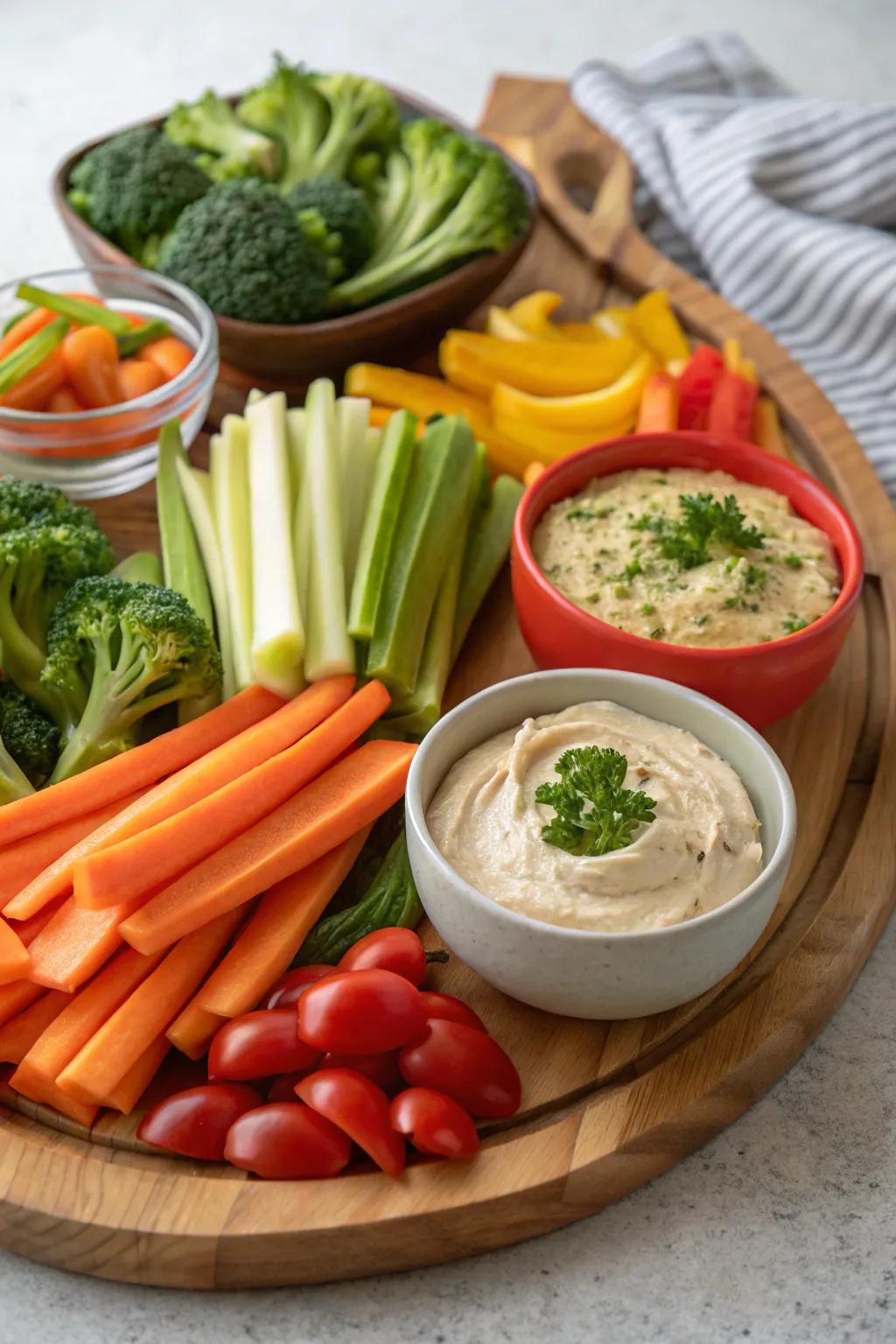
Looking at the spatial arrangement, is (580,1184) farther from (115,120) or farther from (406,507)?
(115,120)

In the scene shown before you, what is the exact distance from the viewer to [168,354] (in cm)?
372

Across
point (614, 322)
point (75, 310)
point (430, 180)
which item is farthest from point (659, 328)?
point (75, 310)

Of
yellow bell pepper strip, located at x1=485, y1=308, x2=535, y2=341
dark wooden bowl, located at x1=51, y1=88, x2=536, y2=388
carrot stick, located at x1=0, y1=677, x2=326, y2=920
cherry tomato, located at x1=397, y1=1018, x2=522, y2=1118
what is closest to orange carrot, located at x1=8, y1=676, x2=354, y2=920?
carrot stick, located at x1=0, y1=677, x2=326, y2=920

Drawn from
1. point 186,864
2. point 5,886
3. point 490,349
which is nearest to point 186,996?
point 186,864

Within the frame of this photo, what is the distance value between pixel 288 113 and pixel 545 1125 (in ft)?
10.7

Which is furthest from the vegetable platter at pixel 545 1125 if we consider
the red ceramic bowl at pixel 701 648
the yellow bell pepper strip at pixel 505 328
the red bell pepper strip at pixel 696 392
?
the yellow bell pepper strip at pixel 505 328

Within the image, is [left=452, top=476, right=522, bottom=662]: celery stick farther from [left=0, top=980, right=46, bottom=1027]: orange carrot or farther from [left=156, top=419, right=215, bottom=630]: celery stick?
[left=0, top=980, right=46, bottom=1027]: orange carrot

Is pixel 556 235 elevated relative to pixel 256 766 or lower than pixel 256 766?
elevated

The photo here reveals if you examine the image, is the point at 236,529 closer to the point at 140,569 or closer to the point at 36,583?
the point at 140,569

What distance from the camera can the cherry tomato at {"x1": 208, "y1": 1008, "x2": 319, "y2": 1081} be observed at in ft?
7.78

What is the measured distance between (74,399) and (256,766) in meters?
1.34

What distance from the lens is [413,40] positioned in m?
6.26

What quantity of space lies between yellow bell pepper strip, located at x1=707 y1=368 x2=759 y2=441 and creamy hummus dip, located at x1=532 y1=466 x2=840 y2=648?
438 millimetres

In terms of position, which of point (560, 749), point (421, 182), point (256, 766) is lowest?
point (256, 766)
